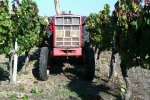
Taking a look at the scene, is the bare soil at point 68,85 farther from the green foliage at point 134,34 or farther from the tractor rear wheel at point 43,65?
the green foliage at point 134,34

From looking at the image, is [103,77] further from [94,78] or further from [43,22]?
[43,22]

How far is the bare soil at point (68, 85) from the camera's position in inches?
288

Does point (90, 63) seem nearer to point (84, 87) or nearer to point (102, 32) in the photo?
point (84, 87)

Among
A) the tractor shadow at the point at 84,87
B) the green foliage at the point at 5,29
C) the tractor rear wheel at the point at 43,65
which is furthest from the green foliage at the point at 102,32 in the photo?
the green foliage at the point at 5,29

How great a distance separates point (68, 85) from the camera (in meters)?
8.37

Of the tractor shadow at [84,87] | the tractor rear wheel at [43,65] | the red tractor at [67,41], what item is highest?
the red tractor at [67,41]

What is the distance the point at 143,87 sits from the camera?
8.42 meters

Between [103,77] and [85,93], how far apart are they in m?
1.87

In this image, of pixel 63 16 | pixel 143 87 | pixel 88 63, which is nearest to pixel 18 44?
pixel 63 16

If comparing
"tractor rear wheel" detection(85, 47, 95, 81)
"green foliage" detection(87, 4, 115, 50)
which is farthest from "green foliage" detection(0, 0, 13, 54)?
"green foliage" detection(87, 4, 115, 50)

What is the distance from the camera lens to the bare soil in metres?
7.32

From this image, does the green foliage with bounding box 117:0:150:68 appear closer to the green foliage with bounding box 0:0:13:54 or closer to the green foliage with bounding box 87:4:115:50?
the green foliage with bounding box 0:0:13:54

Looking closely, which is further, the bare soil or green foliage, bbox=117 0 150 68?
the bare soil

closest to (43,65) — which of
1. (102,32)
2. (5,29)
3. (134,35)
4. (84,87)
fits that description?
(84,87)
